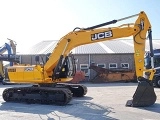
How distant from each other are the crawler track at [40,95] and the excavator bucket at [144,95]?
2928 mm

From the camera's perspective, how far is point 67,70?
12516 millimetres

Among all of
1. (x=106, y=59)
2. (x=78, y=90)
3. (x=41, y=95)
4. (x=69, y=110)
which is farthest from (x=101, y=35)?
(x=106, y=59)

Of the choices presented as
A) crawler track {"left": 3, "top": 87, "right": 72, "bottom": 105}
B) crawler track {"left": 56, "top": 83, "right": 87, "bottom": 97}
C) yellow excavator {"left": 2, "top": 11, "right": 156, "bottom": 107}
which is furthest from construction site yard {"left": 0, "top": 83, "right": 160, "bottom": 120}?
crawler track {"left": 56, "top": 83, "right": 87, "bottom": 97}

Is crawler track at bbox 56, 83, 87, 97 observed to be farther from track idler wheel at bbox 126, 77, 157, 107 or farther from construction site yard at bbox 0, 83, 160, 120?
track idler wheel at bbox 126, 77, 157, 107

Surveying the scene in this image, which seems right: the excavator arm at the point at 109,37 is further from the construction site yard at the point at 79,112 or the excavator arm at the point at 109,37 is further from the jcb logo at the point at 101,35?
the construction site yard at the point at 79,112

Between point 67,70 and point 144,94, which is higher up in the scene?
point 67,70

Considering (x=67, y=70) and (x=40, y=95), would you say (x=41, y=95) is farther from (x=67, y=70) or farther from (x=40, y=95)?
(x=67, y=70)

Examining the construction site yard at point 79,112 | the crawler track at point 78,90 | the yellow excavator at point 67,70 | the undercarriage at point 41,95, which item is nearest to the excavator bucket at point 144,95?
the yellow excavator at point 67,70

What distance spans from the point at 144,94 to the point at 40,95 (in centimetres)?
464

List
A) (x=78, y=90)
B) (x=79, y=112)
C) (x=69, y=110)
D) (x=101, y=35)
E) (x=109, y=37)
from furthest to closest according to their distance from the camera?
(x=78, y=90)
(x=101, y=35)
(x=109, y=37)
(x=69, y=110)
(x=79, y=112)

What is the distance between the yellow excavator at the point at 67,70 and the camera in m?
10.4

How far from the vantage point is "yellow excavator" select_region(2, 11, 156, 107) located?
10422 mm

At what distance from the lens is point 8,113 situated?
9.68m

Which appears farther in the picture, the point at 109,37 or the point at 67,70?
the point at 67,70
